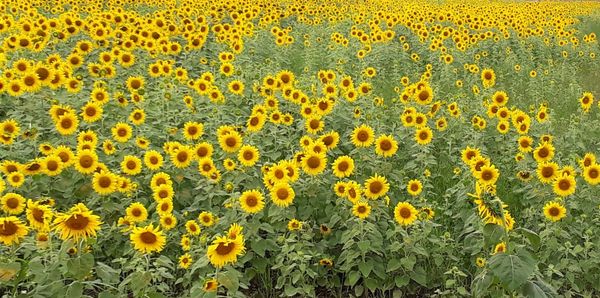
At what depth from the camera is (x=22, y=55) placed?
7289 mm

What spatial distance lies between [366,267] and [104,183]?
2105 mm

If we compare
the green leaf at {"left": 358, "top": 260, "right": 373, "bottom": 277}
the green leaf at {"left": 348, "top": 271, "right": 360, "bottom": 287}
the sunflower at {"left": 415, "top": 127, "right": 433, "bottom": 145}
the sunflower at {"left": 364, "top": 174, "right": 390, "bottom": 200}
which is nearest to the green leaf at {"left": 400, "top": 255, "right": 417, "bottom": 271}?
the green leaf at {"left": 358, "top": 260, "right": 373, "bottom": 277}

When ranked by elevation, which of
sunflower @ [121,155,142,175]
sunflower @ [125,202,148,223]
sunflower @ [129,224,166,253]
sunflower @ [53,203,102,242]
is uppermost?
sunflower @ [53,203,102,242]

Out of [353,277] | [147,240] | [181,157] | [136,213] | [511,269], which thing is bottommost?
[353,277]

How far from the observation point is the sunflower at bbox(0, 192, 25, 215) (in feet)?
10.8

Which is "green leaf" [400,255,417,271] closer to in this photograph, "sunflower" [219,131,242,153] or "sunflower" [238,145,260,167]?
"sunflower" [238,145,260,167]

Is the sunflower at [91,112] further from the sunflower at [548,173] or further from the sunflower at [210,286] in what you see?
the sunflower at [548,173]

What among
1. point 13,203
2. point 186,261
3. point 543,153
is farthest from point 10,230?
point 543,153

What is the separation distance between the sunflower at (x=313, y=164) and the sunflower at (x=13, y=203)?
203cm

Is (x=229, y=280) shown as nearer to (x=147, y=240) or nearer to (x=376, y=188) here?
(x=147, y=240)

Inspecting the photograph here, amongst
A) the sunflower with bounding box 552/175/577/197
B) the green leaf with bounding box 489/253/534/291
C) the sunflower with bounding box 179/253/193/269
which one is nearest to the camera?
the green leaf with bounding box 489/253/534/291

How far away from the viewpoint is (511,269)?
7.61 feet

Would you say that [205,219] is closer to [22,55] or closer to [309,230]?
[309,230]

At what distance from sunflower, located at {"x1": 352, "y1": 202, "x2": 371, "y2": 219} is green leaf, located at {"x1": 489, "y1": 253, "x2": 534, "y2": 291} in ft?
4.45
